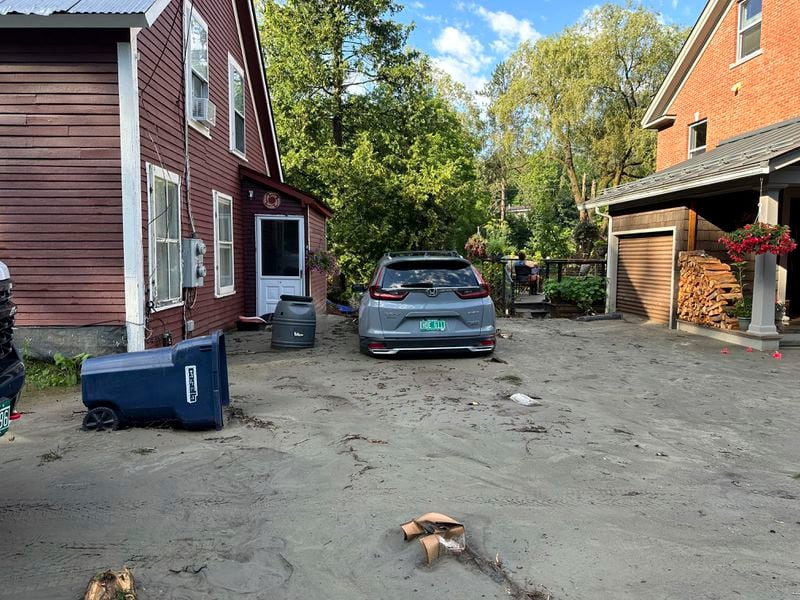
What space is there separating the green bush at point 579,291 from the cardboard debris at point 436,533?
13115 mm

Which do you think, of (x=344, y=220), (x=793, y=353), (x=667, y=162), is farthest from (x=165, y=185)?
(x=667, y=162)

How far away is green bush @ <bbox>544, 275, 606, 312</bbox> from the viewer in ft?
50.2

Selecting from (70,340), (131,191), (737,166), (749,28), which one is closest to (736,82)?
(749,28)

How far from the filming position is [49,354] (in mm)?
7145

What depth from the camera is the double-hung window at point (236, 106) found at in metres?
12.3

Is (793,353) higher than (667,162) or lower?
lower

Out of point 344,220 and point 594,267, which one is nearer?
point 594,267

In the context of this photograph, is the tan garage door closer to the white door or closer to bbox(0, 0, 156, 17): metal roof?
the white door

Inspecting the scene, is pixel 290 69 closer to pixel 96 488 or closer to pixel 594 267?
pixel 594 267

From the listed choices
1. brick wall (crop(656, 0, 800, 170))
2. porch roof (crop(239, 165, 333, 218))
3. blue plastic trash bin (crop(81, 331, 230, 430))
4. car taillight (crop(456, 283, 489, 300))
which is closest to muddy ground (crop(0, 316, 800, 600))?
blue plastic trash bin (crop(81, 331, 230, 430))

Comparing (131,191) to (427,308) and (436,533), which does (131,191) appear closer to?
(427,308)

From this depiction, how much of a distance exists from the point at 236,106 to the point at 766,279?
11.3 metres

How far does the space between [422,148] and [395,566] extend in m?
22.8

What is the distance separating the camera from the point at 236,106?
1308 cm
